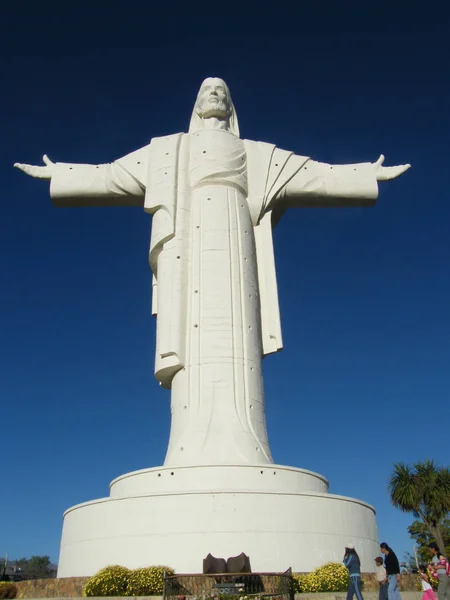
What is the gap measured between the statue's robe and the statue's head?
1.10m

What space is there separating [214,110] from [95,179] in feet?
13.4

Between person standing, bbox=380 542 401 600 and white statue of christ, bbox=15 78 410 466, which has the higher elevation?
white statue of christ, bbox=15 78 410 466

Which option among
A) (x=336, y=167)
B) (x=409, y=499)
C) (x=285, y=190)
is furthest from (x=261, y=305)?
(x=409, y=499)

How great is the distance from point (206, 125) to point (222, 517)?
11.5 m

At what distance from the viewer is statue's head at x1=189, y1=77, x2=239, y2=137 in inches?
706

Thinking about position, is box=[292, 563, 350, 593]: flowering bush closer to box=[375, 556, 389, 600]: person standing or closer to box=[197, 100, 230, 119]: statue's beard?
box=[375, 556, 389, 600]: person standing

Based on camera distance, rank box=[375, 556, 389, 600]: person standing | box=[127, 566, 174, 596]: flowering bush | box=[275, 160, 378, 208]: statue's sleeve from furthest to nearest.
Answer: box=[275, 160, 378, 208]: statue's sleeve → box=[127, 566, 174, 596]: flowering bush → box=[375, 556, 389, 600]: person standing

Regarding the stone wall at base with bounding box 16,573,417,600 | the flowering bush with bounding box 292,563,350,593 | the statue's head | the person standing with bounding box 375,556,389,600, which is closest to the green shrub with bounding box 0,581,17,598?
the stone wall at base with bounding box 16,573,417,600

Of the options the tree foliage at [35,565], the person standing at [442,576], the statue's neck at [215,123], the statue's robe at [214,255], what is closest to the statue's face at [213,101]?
the statue's neck at [215,123]

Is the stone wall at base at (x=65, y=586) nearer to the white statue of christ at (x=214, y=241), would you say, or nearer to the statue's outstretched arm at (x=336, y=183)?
the white statue of christ at (x=214, y=241)

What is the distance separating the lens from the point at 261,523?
1084 cm

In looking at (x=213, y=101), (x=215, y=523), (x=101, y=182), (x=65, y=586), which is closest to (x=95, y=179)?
(x=101, y=182)

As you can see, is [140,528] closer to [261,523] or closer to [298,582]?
[261,523]

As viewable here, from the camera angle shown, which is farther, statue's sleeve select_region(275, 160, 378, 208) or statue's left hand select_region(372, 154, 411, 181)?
statue's left hand select_region(372, 154, 411, 181)
